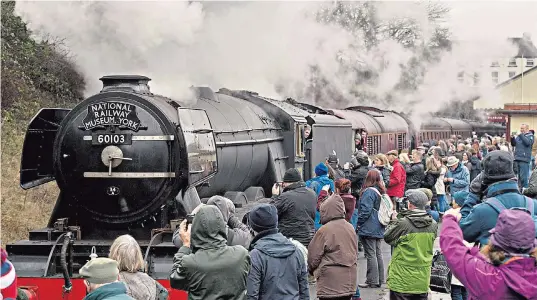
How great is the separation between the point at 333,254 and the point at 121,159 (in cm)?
239

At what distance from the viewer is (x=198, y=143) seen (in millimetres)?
7738

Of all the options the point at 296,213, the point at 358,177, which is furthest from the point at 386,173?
the point at 296,213

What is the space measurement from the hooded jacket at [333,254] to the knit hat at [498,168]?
6.41ft

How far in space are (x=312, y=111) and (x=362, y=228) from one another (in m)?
6.61

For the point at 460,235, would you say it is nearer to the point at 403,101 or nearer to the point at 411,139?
the point at 411,139

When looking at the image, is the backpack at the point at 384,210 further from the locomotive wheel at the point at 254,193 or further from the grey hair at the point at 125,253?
the grey hair at the point at 125,253

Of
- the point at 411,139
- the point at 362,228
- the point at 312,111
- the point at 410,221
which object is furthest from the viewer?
the point at 411,139

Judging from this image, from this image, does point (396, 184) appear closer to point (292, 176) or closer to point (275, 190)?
point (275, 190)

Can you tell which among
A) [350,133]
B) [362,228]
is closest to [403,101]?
[350,133]

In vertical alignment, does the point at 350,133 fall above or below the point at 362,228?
above

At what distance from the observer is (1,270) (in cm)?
394

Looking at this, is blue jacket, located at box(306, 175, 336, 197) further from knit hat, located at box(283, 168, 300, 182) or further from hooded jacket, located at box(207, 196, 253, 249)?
hooded jacket, located at box(207, 196, 253, 249)

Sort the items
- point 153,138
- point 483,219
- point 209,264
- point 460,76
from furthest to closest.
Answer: point 460,76
point 153,138
point 209,264
point 483,219

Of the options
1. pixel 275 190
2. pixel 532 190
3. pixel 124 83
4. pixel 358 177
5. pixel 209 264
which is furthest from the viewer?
pixel 358 177
